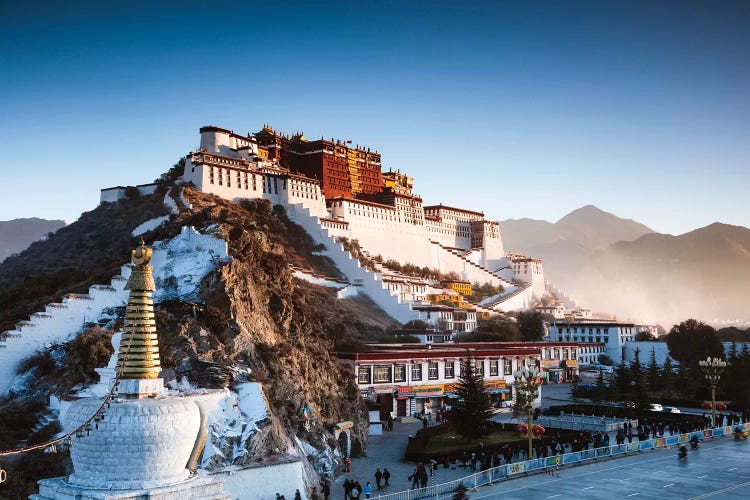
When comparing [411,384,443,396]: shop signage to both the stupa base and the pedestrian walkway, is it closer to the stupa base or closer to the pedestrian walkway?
the pedestrian walkway

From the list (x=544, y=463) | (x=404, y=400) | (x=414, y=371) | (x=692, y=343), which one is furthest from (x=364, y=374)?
(x=692, y=343)

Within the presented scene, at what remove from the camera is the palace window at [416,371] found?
A: 4991 centimetres

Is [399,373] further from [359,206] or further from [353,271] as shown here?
[359,206]

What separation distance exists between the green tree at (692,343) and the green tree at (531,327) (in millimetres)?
13910

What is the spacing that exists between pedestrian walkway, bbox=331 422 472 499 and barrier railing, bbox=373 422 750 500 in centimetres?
216

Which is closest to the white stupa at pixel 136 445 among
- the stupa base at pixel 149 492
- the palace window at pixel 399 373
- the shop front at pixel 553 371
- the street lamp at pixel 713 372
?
the stupa base at pixel 149 492

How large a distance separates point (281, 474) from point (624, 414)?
90.1 feet

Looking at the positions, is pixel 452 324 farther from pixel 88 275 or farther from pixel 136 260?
pixel 136 260

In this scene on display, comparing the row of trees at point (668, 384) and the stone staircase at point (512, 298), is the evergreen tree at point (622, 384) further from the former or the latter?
the stone staircase at point (512, 298)

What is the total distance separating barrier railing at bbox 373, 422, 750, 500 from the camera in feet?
86.5

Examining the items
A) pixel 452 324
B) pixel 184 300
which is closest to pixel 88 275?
A: pixel 184 300

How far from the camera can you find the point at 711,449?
36375 mm

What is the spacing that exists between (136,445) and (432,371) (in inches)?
1495

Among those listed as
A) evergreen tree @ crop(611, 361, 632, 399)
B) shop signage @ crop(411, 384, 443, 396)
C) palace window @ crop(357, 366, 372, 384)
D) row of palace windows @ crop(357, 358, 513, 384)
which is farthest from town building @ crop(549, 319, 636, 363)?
palace window @ crop(357, 366, 372, 384)
